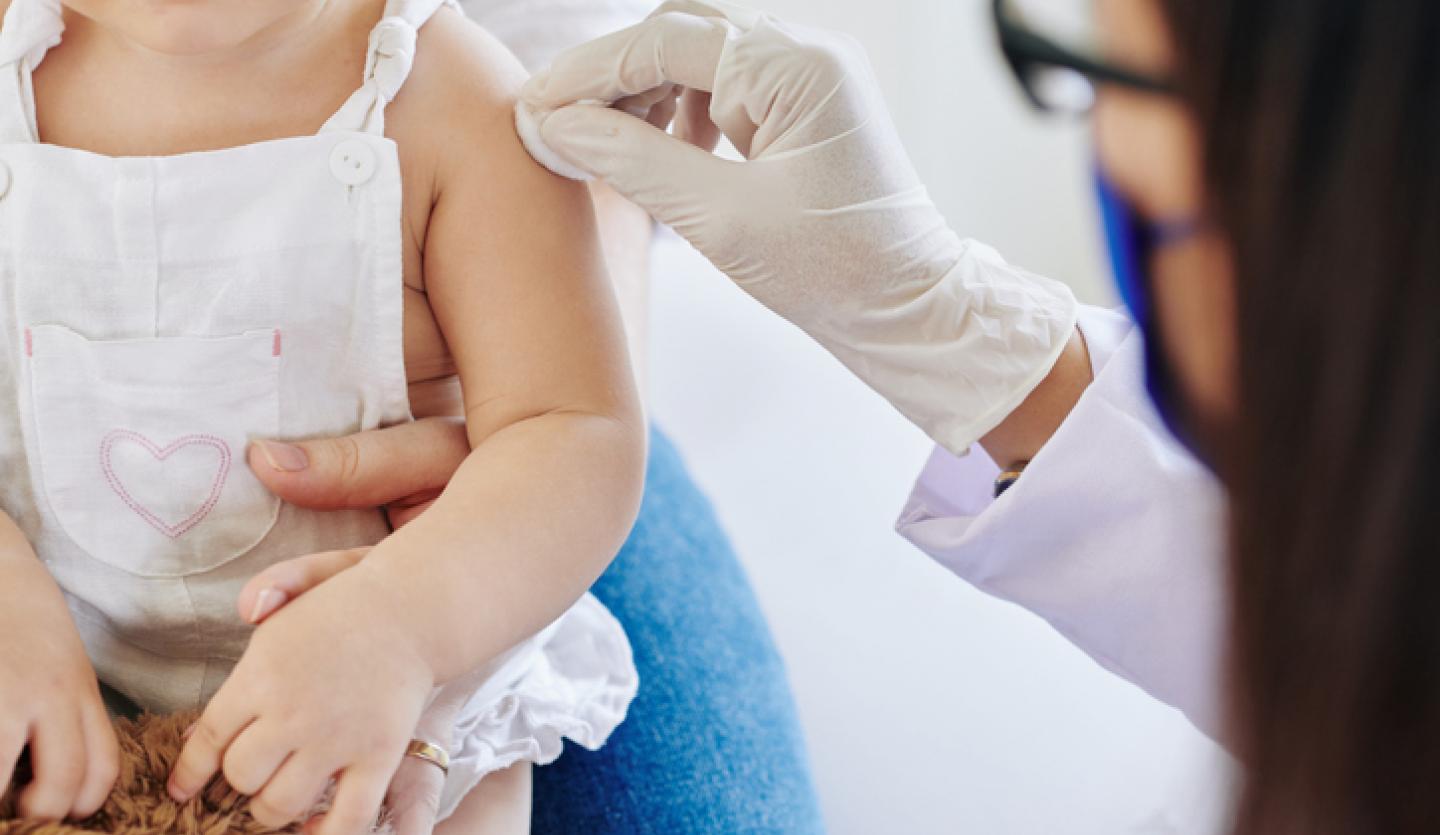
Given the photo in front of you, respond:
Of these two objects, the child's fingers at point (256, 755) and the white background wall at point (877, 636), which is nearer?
the child's fingers at point (256, 755)

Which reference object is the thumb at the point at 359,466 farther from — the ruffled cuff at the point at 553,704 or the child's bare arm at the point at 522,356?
the ruffled cuff at the point at 553,704

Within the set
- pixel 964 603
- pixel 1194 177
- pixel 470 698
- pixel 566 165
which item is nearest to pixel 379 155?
pixel 566 165

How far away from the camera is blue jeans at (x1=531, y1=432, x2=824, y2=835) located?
3.34 feet

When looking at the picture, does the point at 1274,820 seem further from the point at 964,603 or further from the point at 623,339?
the point at 964,603

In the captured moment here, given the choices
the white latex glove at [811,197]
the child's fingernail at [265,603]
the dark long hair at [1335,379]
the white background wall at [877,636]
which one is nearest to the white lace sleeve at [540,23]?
the white latex glove at [811,197]

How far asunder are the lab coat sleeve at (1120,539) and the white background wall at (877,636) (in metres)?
0.10

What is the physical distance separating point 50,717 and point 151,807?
70mm

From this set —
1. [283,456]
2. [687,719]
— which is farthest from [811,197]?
[687,719]

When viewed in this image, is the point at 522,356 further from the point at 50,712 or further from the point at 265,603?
the point at 50,712

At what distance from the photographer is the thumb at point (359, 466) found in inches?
31.2

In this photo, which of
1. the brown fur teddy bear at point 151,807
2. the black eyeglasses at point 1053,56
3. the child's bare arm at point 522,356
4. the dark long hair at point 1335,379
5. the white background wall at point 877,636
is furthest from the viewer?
the white background wall at point 877,636

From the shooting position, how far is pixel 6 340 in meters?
0.80

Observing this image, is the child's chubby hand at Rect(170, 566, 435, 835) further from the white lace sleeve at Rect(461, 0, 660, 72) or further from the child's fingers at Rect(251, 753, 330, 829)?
the white lace sleeve at Rect(461, 0, 660, 72)

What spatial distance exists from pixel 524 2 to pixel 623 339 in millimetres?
553
